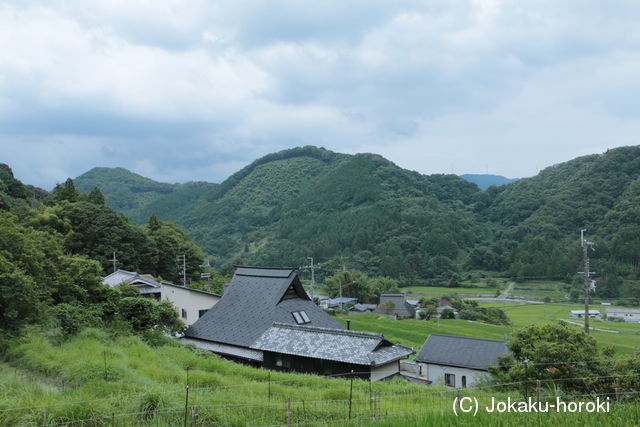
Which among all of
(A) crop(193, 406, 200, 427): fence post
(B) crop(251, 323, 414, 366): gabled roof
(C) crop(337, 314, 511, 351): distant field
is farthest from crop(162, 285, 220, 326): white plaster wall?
(A) crop(193, 406, 200, 427): fence post

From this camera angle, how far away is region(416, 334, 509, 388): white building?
1836cm

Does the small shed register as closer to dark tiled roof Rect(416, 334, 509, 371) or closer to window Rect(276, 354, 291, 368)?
dark tiled roof Rect(416, 334, 509, 371)

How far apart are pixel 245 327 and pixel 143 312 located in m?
4.15

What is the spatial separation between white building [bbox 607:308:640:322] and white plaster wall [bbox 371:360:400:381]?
127 feet

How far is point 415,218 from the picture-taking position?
78750 mm

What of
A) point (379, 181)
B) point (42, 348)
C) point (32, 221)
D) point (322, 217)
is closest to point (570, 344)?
point (42, 348)

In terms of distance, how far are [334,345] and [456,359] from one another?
300 inches

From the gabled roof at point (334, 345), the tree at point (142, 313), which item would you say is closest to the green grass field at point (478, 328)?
the gabled roof at point (334, 345)

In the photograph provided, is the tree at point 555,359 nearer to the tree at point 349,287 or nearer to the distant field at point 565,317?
the distant field at point 565,317

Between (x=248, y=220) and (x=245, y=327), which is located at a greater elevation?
(x=248, y=220)

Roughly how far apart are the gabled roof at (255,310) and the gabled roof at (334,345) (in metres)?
1.61

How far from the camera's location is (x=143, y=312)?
52.1 feet

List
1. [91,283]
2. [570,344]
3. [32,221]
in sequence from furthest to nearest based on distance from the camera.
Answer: [32,221]
[91,283]
[570,344]

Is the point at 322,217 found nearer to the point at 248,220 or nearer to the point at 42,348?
the point at 248,220
